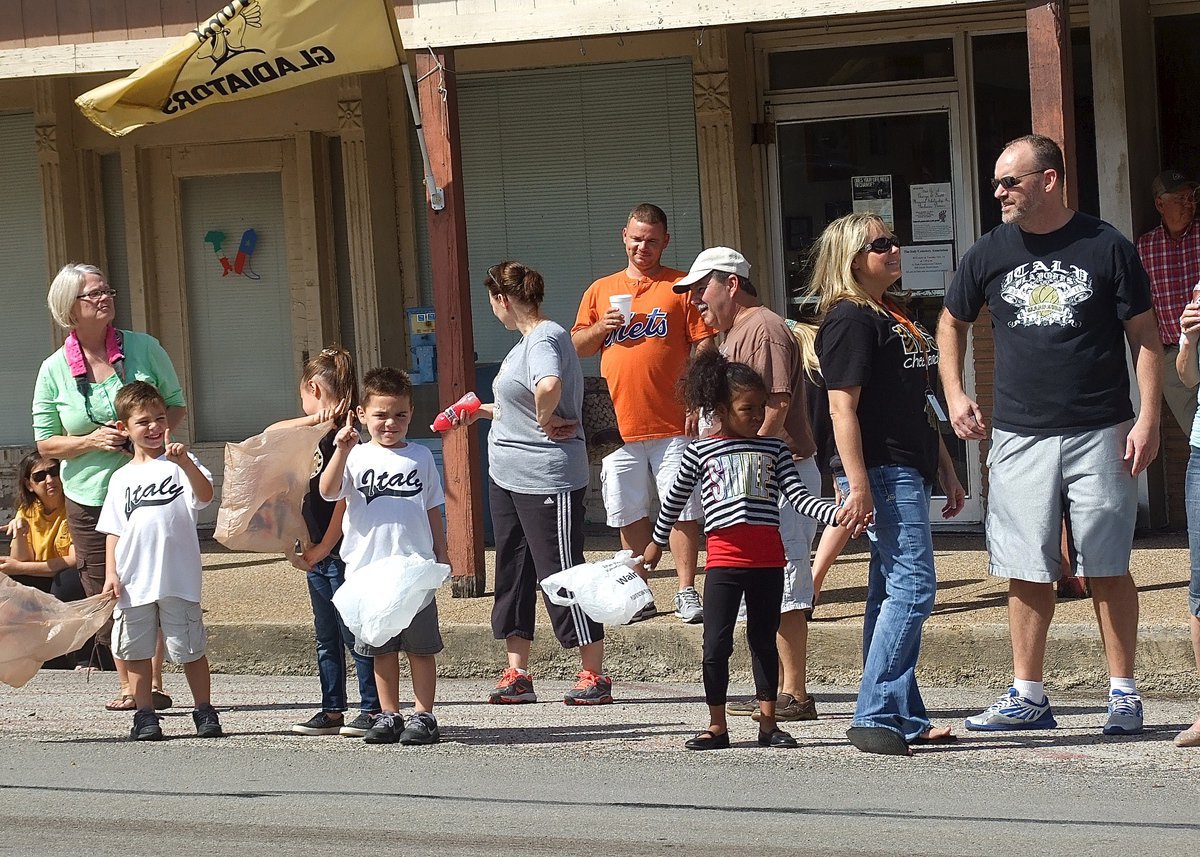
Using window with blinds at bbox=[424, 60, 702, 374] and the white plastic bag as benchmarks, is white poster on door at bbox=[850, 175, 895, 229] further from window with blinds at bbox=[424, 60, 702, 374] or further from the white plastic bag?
the white plastic bag

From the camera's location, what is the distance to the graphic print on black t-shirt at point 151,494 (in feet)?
22.1

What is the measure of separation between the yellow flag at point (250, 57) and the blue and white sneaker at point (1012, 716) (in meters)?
4.31

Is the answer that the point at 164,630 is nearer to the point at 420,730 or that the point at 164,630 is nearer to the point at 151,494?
the point at 151,494

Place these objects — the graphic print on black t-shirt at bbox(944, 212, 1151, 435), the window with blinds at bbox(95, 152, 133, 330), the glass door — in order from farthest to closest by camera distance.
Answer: the window with blinds at bbox(95, 152, 133, 330) < the glass door < the graphic print on black t-shirt at bbox(944, 212, 1151, 435)

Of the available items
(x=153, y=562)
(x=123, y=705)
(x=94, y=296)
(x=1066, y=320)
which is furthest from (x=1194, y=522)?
(x=94, y=296)

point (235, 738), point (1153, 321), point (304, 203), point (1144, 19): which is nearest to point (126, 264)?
point (304, 203)

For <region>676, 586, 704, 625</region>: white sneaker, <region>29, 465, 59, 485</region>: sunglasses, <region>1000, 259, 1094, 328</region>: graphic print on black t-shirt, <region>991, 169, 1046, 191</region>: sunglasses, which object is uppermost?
<region>991, 169, 1046, 191</region>: sunglasses

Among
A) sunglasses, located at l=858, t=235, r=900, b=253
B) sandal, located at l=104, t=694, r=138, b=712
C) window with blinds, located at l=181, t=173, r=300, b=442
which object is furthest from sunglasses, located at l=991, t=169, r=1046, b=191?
window with blinds, located at l=181, t=173, r=300, b=442

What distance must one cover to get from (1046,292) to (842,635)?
83.4 inches

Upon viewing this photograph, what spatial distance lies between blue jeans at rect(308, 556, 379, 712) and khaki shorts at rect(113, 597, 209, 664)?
0.46 meters

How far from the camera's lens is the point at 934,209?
33.8ft

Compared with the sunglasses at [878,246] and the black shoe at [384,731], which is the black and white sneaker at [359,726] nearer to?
the black shoe at [384,731]

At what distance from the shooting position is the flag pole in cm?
855

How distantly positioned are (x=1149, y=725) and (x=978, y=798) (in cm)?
129
